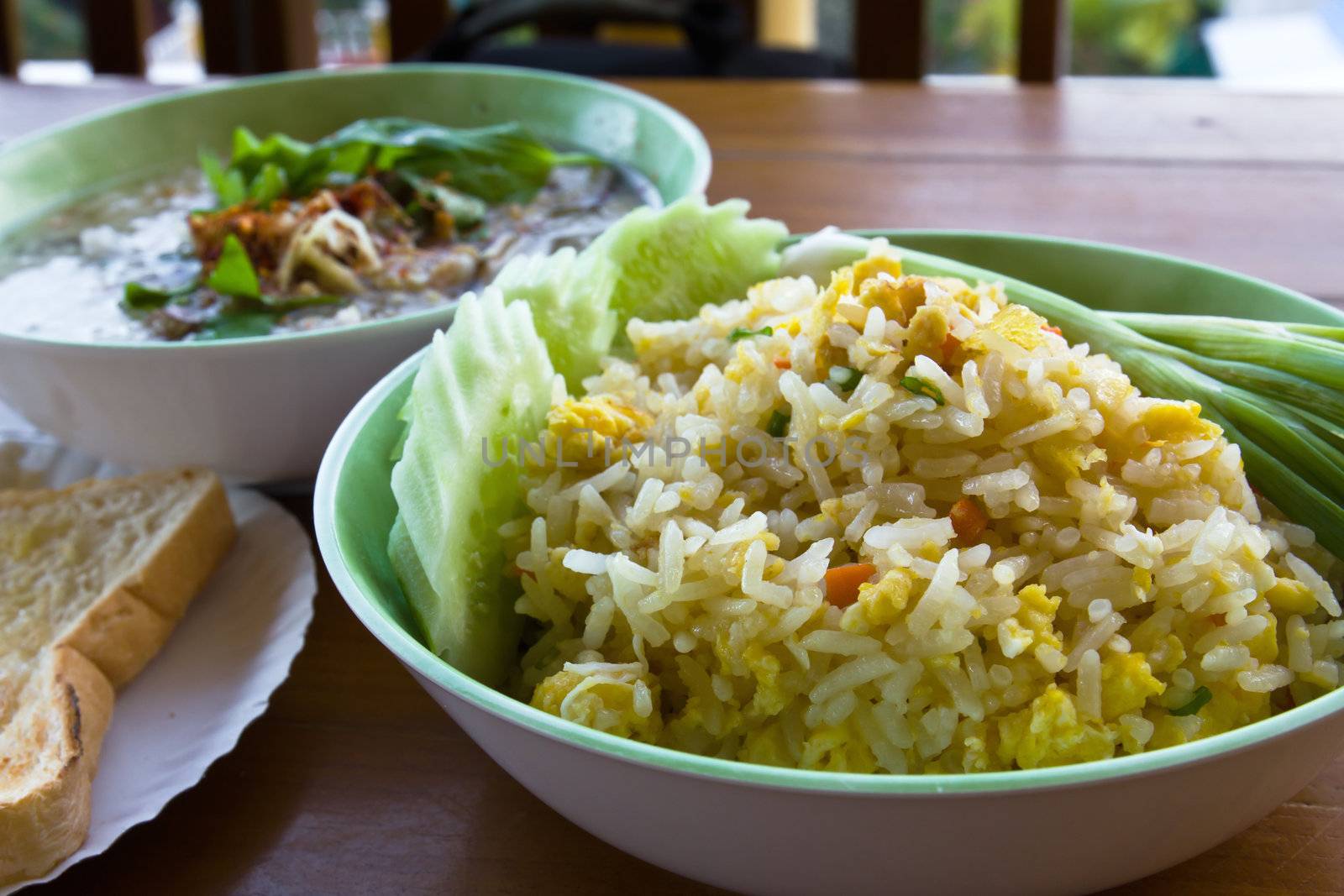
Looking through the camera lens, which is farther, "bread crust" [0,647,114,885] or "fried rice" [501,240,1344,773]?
"bread crust" [0,647,114,885]

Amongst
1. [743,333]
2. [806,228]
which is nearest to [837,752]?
[743,333]

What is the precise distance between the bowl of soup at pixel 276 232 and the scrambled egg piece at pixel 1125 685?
929 mm

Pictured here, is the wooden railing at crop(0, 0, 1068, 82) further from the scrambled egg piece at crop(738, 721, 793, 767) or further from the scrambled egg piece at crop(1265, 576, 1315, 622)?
the scrambled egg piece at crop(738, 721, 793, 767)

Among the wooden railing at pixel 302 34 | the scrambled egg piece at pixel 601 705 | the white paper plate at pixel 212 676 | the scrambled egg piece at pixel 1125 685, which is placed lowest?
the white paper plate at pixel 212 676

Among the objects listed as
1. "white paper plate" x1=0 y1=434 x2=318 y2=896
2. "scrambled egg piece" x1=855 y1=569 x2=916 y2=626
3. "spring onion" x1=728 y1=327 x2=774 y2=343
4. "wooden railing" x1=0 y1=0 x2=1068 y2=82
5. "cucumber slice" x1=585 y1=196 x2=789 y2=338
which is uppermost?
"wooden railing" x1=0 y1=0 x2=1068 y2=82

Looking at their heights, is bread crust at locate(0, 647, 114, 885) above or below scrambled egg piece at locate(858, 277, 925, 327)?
below

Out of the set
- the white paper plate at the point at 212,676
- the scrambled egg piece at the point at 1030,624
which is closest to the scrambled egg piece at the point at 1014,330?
the scrambled egg piece at the point at 1030,624

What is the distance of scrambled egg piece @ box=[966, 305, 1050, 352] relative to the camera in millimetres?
1241

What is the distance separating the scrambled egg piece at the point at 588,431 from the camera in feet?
4.38

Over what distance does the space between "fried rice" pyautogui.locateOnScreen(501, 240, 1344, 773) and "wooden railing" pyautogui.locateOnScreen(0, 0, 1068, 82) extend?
2971 millimetres

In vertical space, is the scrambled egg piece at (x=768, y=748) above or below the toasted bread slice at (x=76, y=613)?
above

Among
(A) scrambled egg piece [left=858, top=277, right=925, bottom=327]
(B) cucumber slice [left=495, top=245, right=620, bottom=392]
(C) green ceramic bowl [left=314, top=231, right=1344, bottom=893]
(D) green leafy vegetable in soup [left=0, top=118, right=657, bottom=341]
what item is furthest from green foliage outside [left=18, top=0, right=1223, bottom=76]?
(C) green ceramic bowl [left=314, top=231, right=1344, bottom=893]

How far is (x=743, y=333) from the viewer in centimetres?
147

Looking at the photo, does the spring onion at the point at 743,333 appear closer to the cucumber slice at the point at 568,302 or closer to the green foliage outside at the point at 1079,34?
the cucumber slice at the point at 568,302
